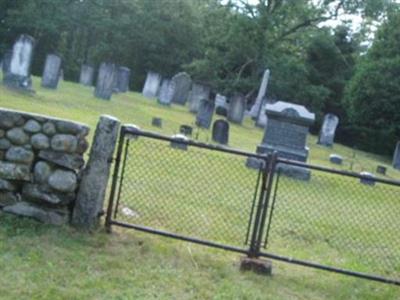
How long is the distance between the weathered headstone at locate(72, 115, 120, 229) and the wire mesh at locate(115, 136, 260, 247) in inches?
11.9

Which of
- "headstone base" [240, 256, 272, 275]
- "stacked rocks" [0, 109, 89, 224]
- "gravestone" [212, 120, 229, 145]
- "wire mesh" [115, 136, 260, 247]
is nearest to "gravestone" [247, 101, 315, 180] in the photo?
"wire mesh" [115, 136, 260, 247]

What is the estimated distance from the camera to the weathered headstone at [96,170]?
5.65 meters

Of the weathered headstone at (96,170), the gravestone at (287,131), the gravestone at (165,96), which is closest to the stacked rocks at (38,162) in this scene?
the weathered headstone at (96,170)

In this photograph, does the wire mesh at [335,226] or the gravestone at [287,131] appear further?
the gravestone at [287,131]

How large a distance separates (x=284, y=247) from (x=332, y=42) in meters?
31.1

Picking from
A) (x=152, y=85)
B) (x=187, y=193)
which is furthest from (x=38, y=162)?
(x=152, y=85)

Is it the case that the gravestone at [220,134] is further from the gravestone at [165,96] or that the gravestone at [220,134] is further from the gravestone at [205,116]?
the gravestone at [165,96]

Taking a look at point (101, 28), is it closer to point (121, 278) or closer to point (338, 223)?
point (338, 223)

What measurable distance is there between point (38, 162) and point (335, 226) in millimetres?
4761

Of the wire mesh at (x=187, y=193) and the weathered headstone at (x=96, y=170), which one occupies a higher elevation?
the weathered headstone at (x=96, y=170)

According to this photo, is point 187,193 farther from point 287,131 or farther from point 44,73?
point 44,73

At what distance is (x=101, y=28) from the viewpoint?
3881 cm

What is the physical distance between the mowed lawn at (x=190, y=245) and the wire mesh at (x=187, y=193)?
0.07 ft

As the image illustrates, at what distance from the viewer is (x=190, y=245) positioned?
5953mm
